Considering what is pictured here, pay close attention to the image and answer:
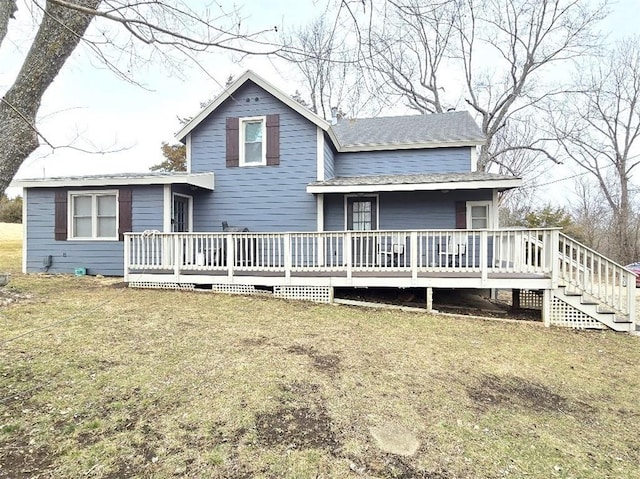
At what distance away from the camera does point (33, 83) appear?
396 centimetres

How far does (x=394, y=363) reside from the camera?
4.68 m

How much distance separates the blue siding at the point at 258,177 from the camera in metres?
10.5

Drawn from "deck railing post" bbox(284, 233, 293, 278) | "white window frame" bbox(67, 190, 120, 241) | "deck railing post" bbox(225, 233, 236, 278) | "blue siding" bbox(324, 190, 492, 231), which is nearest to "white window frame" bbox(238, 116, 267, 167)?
"blue siding" bbox(324, 190, 492, 231)

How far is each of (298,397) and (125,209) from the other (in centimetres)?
866

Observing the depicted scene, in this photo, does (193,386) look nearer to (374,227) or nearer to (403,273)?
(403,273)

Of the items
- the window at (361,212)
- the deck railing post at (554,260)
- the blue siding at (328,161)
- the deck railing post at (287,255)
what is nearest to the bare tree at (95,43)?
the deck railing post at (287,255)

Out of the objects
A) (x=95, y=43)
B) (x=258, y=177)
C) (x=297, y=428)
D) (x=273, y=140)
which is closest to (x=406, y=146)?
(x=273, y=140)

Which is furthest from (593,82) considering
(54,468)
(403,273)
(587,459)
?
(54,468)

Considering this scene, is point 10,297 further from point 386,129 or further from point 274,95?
point 386,129

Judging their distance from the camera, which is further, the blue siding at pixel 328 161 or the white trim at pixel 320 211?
the blue siding at pixel 328 161

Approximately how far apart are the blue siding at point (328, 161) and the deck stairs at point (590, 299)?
6176 mm

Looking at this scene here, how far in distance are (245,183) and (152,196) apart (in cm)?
254

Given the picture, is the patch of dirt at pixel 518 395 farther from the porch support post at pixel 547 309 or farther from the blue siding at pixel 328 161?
the blue siding at pixel 328 161

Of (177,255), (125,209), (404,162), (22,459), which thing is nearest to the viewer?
(22,459)
